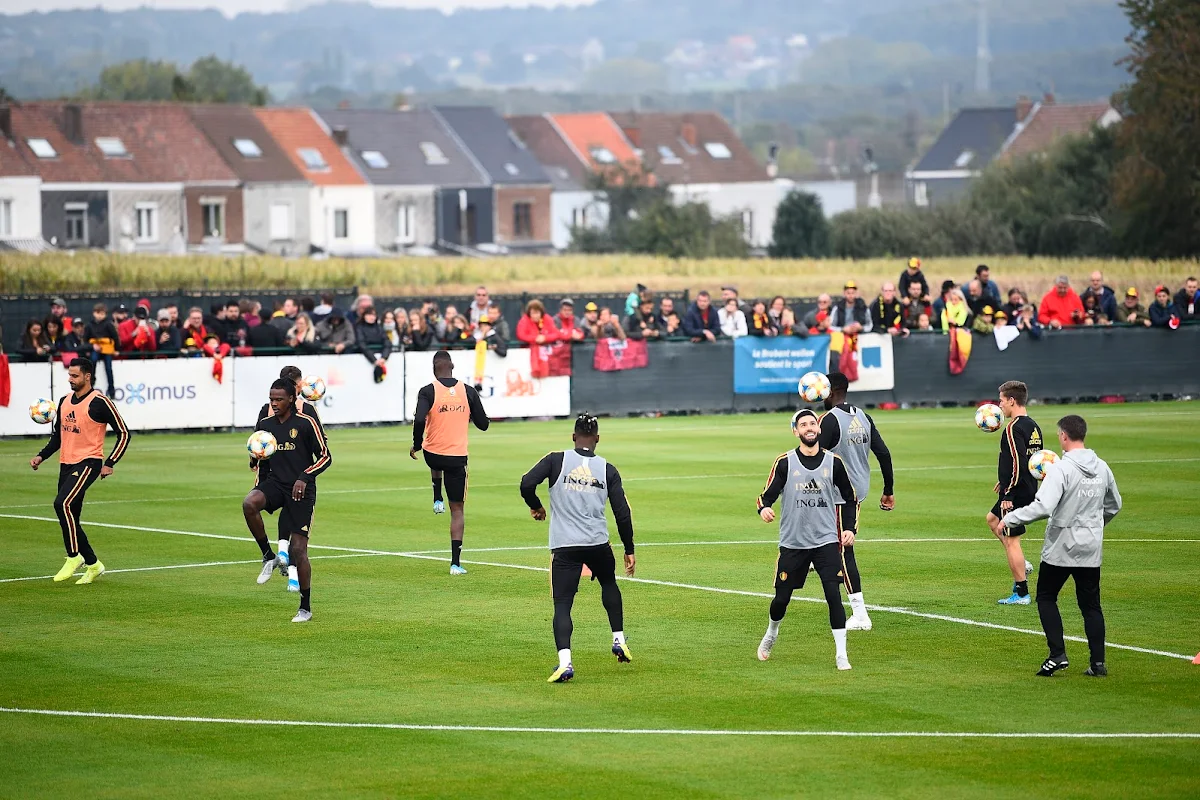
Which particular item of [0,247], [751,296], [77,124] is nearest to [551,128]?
[77,124]

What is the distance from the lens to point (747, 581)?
18.0 m

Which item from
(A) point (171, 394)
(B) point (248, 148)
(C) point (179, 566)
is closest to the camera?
(C) point (179, 566)

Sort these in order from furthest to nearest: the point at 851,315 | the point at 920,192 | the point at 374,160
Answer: the point at 920,192 < the point at 374,160 < the point at 851,315


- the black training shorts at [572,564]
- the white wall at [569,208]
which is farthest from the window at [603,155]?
the black training shorts at [572,564]

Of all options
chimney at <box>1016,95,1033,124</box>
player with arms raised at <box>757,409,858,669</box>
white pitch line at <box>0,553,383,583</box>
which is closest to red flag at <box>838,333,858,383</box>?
white pitch line at <box>0,553,383,583</box>

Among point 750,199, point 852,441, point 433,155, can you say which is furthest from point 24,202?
point 852,441

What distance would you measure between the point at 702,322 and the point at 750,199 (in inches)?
3273

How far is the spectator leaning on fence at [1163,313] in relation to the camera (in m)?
38.1

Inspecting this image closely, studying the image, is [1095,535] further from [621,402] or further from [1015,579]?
[621,402]

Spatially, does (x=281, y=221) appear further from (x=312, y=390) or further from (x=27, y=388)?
(x=312, y=390)

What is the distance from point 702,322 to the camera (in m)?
37.2

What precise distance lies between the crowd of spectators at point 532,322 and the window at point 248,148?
61157mm

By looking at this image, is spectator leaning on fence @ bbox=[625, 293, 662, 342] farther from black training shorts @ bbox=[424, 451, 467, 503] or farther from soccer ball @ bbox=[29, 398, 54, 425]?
soccer ball @ bbox=[29, 398, 54, 425]

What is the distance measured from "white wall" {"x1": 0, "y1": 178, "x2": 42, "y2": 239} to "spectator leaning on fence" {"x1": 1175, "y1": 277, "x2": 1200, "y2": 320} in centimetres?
5974
